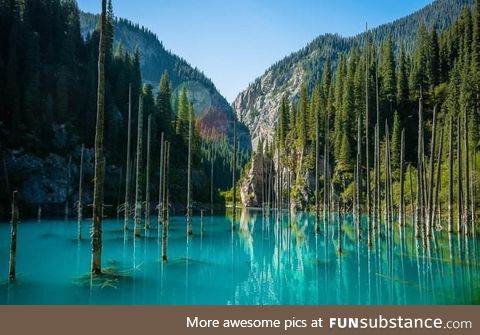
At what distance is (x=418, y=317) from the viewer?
10508 millimetres

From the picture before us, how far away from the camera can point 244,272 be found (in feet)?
A: 69.9

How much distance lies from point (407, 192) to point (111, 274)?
58840mm

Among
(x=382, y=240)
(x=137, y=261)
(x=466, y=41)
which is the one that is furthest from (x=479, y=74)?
(x=137, y=261)

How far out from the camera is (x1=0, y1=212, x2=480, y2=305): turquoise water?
1510cm

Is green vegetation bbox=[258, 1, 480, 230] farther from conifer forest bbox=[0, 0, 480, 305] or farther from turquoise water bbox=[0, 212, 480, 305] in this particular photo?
turquoise water bbox=[0, 212, 480, 305]

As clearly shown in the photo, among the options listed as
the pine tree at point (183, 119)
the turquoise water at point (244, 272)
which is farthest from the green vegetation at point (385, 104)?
the turquoise water at point (244, 272)

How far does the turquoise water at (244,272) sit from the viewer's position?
15102mm

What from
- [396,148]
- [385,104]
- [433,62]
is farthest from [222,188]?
[433,62]

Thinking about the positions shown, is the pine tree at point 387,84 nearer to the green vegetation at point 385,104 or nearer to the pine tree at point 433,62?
the green vegetation at point 385,104

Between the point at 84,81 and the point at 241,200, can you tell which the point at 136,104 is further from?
the point at 241,200

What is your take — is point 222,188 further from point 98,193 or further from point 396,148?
point 98,193

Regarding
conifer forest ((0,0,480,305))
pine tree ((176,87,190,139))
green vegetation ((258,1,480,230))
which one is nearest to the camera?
conifer forest ((0,0,480,305))

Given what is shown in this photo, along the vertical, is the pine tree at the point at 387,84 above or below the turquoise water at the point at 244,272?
above

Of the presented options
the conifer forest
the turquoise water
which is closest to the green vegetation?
the conifer forest
